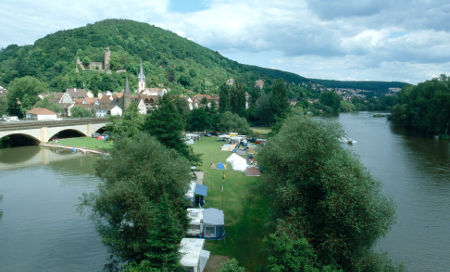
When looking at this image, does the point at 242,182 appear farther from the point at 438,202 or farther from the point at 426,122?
the point at 426,122

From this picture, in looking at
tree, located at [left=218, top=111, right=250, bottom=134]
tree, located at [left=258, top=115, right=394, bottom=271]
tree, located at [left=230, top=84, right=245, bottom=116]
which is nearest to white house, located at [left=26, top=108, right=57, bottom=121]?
tree, located at [left=218, top=111, right=250, bottom=134]

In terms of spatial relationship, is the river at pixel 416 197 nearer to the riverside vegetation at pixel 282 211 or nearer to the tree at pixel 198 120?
the riverside vegetation at pixel 282 211

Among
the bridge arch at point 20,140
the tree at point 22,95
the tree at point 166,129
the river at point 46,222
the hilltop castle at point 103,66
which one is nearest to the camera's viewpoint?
the river at point 46,222

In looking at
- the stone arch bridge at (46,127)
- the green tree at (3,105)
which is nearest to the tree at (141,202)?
the stone arch bridge at (46,127)

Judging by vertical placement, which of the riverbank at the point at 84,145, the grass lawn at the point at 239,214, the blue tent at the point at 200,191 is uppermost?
the blue tent at the point at 200,191

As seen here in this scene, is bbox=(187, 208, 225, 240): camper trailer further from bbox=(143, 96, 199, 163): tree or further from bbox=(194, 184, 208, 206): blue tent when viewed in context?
bbox=(143, 96, 199, 163): tree

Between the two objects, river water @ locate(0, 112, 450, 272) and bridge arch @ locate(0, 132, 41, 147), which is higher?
bridge arch @ locate(0, 132, 41, 147)

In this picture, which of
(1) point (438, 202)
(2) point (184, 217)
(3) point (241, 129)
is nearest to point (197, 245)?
(2) point (184, 217)

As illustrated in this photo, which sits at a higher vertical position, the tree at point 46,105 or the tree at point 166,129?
the tree at point 46,105
